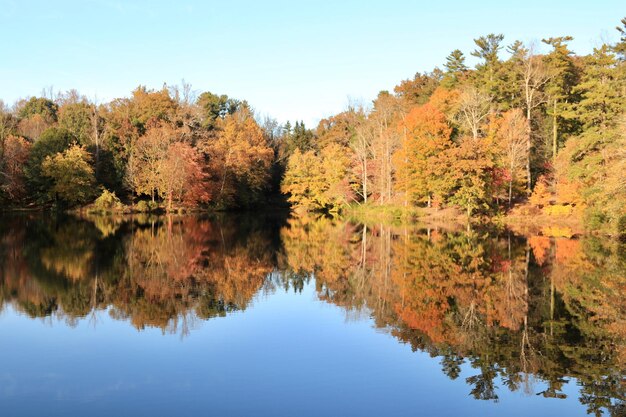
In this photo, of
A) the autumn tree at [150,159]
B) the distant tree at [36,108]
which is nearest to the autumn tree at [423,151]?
the autumn tree at [150,159]

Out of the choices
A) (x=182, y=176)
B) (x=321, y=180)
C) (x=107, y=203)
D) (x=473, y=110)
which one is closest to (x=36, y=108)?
(x=107, y=203)

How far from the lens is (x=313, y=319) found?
13.4 metres

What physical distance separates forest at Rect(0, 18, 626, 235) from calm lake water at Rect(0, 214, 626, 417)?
14.2 metres

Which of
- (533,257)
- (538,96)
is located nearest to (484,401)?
(533,257)

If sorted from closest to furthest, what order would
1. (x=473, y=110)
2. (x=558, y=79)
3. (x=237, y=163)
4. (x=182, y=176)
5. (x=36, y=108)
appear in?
(x=473, y=110)
(x=558, y=79)
(x=182, y=176)
(x=237, y=163)
(x=36, y=108)

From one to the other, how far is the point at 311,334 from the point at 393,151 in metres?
43.9

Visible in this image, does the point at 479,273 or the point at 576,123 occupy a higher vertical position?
the point at 576,123

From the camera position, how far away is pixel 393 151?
2128 inches

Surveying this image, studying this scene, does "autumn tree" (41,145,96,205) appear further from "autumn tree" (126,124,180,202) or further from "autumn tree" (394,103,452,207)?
"autumn tree" (394,103,452,207)

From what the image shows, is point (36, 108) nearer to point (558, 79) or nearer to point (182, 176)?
point (182, 176)

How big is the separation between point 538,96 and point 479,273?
114 feet

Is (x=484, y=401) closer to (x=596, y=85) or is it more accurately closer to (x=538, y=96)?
(x=596, y=85)

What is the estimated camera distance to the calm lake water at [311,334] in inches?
317

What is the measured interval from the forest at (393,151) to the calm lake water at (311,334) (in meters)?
14.2
